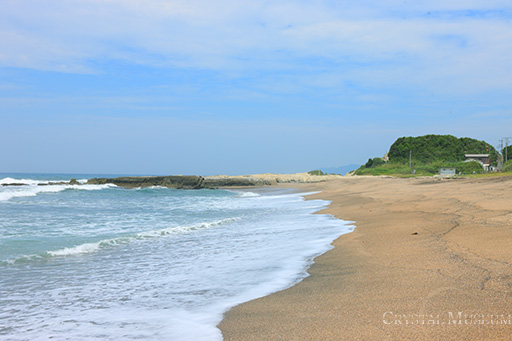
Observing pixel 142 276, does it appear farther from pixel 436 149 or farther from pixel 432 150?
pixel 436 149

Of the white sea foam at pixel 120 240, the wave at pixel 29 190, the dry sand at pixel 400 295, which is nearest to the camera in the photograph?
the dry sand at pixel 400 295

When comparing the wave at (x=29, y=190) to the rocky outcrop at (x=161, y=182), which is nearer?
the wave at (x=29, y=190)

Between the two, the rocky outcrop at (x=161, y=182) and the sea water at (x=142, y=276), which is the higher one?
the rocky outcrop at (x=161, y=182)

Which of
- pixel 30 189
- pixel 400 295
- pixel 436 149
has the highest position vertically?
pixel 436 149

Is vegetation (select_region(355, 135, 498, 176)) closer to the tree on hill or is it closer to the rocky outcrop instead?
the tree on hill

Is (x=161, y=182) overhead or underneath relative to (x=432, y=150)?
underneath

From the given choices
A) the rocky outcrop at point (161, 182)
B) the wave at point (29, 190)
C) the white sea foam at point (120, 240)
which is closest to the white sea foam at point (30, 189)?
the wave at point (29, 190)

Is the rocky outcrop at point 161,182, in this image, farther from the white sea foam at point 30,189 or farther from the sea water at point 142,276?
the sea water at point 142,276

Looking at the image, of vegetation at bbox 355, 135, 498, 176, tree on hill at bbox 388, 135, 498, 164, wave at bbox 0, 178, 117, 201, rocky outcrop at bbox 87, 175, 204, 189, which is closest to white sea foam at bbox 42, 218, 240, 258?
wave at bbox 0, 178, 117, 201

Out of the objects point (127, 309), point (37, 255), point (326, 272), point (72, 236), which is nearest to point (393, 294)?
point (326, 272)

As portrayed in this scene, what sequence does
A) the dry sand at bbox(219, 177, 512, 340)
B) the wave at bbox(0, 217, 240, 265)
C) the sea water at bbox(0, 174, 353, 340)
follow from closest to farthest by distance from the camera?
the dry sand at bbox(219, 177, 512, 340), the sea water at bbox(0, 174, 353, 340), the wave at bbox(0, 217, 240, 265)

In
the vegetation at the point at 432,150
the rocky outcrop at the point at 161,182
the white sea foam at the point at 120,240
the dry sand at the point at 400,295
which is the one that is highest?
the vegetation at the point at 432,150

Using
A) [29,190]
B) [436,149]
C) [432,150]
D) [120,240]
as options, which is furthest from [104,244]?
[436,149]

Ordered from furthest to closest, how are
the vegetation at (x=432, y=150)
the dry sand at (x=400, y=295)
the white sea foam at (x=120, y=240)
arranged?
the vegetation at (x=432, y=150)
the white sea foam at (x=120, y=240)
the dry sand at (x=400, y=295)
